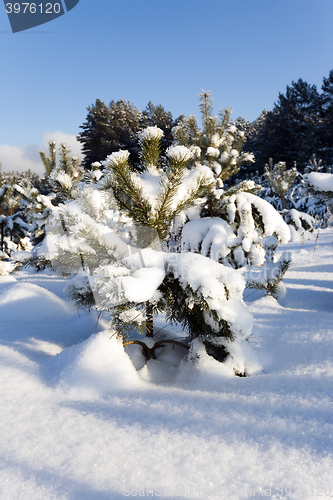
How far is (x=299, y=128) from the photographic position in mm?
24328

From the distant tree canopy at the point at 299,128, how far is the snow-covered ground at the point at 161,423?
77.9ft

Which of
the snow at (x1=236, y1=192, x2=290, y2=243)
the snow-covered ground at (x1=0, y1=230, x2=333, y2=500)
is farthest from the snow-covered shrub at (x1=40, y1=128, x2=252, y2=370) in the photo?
the snow at (x1=236, y1=192, x2=290, y2=243)

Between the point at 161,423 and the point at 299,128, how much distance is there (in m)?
28.8

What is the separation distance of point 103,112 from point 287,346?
24.1m

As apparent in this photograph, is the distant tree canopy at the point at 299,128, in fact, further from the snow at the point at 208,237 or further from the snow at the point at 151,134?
the snow at the point at 151,134

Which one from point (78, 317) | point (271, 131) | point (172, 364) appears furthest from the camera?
point (271, 131)

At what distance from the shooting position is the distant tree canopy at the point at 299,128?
22.0 meters

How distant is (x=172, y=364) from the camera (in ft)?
5.56

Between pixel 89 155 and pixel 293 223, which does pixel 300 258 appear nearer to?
pixel 293 223

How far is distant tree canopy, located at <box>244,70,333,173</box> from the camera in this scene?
22.0m

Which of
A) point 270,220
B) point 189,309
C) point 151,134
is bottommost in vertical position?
point 189,309

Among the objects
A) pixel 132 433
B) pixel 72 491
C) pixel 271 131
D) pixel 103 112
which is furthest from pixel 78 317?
pixel 271 131

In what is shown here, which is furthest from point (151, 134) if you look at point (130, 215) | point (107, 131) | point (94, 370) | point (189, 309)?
point (107, 131)

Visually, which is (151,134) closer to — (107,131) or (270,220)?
(270,220)
